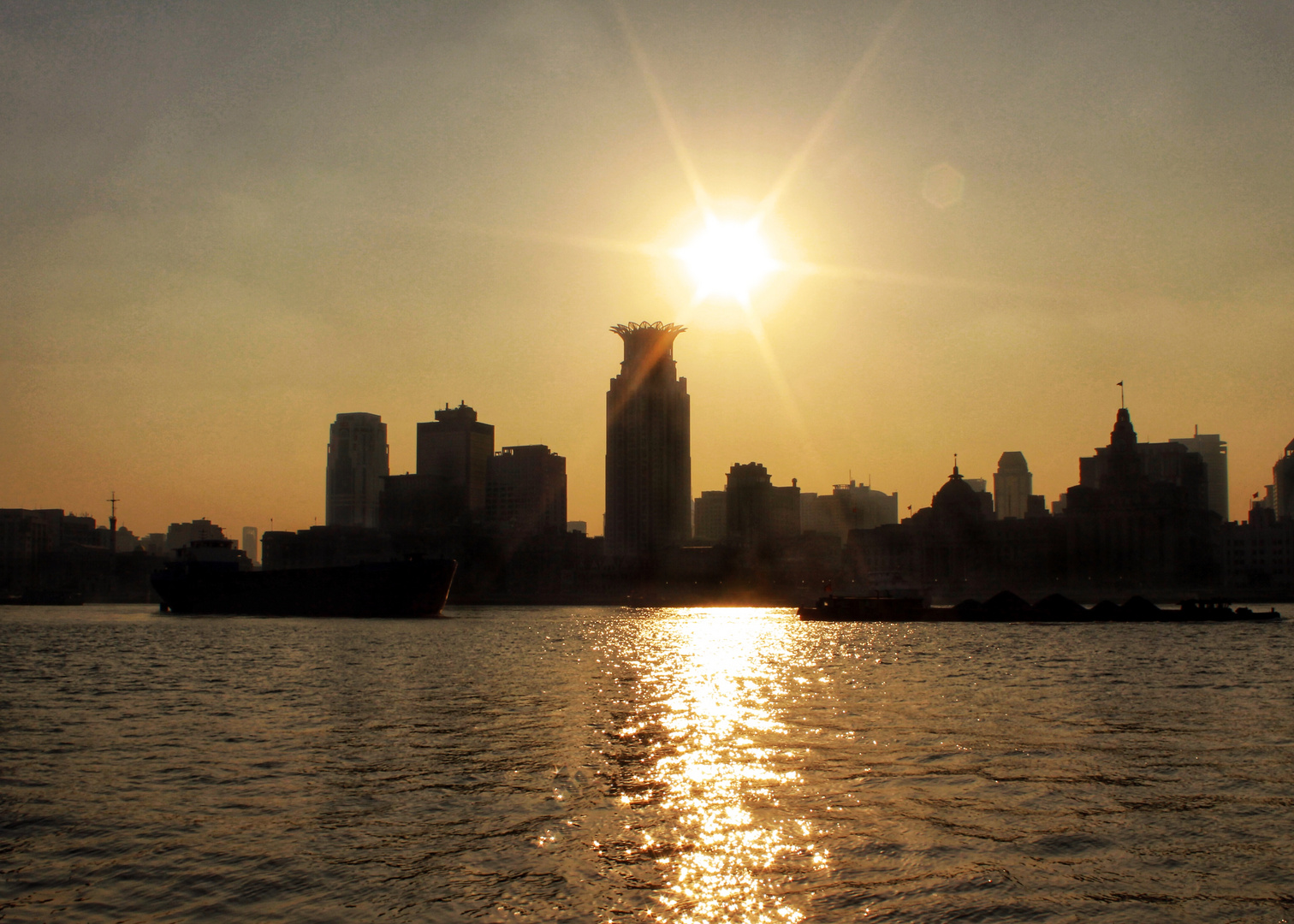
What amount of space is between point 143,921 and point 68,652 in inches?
3129

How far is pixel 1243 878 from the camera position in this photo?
19.0 metres

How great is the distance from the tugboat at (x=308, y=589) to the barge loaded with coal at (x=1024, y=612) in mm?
62494

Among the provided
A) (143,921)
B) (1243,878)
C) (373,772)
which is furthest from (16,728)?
(1243,878)

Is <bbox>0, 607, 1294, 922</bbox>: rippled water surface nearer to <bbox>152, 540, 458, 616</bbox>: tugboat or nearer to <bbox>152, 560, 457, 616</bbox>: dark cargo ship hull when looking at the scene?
<bbox>152, 560, 457, 616</bbox>: dark cargo ship hull

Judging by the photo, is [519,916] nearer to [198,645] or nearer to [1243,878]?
[1243,878]

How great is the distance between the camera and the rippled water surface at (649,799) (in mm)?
17828

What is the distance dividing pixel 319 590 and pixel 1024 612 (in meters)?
108

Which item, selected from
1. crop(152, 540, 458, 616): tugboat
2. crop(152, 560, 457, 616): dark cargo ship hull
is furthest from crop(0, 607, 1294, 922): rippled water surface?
crop(152, 540, 458, 616): tugboat

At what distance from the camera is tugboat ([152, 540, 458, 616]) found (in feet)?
515

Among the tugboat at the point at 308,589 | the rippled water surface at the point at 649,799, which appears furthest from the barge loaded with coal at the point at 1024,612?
the rippled water surface at the point at 649,799

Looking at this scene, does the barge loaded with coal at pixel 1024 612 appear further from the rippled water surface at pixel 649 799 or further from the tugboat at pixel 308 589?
the rippled water surface at pixel 649 799

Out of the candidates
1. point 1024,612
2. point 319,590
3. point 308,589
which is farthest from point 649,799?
point 308,589

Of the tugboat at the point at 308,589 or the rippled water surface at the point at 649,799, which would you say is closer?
the rippled water surface at the point at 649,799

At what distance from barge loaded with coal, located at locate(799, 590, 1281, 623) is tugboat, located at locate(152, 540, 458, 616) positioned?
62.5 meters
